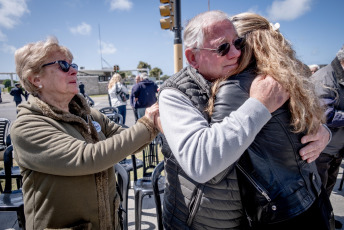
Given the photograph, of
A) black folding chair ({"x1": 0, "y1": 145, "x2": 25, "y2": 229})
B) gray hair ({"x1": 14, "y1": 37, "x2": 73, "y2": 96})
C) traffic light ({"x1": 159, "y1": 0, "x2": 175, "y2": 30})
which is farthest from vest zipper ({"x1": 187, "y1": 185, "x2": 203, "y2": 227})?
traffic light ({"x1": 159, "y1": 0, "x2": 175, "y2": 30})

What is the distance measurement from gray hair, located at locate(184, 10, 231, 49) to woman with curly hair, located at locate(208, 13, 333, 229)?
0.66 feet

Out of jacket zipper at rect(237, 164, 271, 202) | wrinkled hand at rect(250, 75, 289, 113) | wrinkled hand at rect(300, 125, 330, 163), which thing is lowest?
jacket zipper at rect(237, 164, 271, 202)

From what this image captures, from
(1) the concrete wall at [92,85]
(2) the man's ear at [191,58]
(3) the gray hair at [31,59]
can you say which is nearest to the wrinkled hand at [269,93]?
(2) the man's ear at [191,58]

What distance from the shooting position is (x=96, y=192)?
57.2 inches

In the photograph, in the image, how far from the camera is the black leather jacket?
3.03 ft

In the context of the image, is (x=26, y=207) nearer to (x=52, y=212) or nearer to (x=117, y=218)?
(x=52, y=212)

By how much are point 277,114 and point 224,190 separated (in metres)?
0.41

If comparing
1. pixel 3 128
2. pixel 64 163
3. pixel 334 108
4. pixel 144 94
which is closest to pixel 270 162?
pixel 64 163

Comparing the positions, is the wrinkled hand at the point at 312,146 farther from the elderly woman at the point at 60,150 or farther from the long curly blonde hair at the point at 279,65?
the elderly woman at the point at 60,150

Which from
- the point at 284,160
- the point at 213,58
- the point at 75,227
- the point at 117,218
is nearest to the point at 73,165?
the point at 75,227

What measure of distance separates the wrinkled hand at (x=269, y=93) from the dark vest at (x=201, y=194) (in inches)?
8.5

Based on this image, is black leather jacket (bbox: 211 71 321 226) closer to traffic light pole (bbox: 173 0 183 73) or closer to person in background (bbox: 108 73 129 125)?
traffic light pole (bbox: 173 0 183 73)

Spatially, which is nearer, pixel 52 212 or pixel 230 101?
pixel 230 101

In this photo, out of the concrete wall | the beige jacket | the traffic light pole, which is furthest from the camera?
the concrete wall
